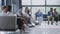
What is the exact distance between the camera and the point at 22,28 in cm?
916

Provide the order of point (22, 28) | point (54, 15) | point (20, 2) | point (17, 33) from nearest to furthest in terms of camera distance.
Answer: point (17, 33) → point (22, 28) → point (54, 15) → point (20, 2)

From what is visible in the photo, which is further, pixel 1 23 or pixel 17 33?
pixel 1 23

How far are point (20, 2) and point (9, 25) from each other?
812cm

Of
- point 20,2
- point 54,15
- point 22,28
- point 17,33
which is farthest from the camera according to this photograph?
point 20,2

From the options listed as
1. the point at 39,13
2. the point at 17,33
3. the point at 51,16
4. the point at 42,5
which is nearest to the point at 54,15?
the point at 51,16

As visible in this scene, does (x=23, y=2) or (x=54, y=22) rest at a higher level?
(x=23, y=2)

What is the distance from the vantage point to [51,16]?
47.3 feet

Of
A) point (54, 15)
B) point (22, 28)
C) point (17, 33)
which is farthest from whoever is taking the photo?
point (54, 15)

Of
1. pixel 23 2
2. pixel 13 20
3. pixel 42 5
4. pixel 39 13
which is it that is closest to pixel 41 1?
pixel 42 5

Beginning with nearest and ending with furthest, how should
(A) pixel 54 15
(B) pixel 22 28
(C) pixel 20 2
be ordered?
(B) pixel 22 28, (A) pixel 54 15, (C) pixel 20 2

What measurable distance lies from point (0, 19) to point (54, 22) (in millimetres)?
6852

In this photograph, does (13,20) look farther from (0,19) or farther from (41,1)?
(41,1)

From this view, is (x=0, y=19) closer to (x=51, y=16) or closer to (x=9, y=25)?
(x=9, y=25)

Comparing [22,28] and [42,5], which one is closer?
[22,28]
